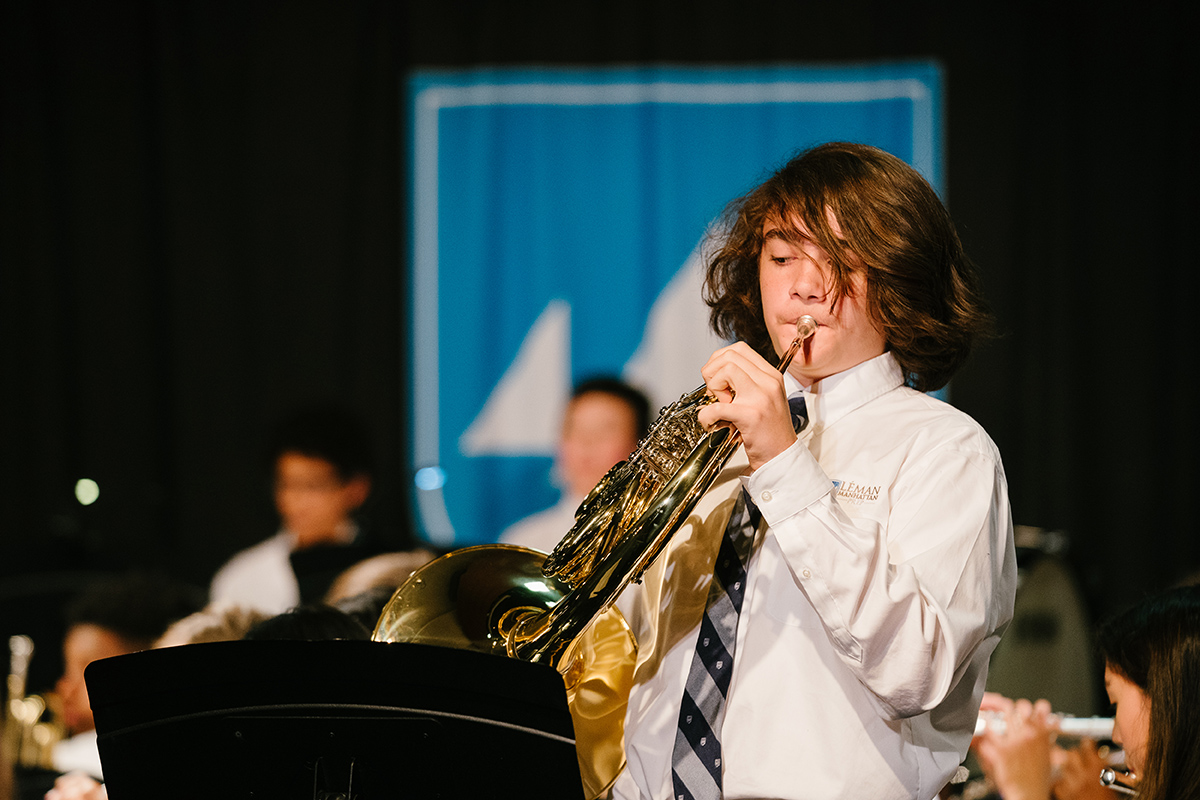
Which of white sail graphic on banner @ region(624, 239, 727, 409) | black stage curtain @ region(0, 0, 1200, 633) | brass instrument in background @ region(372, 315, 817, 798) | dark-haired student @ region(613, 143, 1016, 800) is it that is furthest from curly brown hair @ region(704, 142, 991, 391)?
black stage curtain @ region(0, 0, 1200, 633)

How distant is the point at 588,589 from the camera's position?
4.44 ft

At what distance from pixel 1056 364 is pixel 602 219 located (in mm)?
1711

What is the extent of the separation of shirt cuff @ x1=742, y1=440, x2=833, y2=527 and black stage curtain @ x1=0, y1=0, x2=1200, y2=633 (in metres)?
2.86

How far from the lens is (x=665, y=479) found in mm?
1373

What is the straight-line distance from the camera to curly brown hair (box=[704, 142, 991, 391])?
134 cm

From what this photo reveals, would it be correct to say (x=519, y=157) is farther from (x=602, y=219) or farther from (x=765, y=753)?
(x=765, y=753)

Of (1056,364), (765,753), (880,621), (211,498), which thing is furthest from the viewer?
(211,498)

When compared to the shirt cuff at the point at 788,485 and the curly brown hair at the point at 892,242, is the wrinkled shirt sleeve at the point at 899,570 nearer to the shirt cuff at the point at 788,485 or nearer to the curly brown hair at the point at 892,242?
the shirt cuff at the point at 788,485

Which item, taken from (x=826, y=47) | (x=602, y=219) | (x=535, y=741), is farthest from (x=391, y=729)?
(x=826, y=47)

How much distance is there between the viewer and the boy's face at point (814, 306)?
135 cm

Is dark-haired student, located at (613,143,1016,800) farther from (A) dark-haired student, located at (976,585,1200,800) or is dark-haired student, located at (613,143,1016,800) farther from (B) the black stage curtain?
(B) the black stage curtain

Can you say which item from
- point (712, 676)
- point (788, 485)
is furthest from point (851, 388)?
point (712, 676)

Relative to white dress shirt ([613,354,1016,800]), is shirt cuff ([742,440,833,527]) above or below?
above

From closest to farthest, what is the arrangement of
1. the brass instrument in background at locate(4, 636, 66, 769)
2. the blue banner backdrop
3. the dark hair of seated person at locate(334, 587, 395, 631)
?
the dark hair of seated person at locate(334, 587, 395, 631) → the brass instrument in background at locate(4, 636, 66, 769) → the blue banner backdrop
